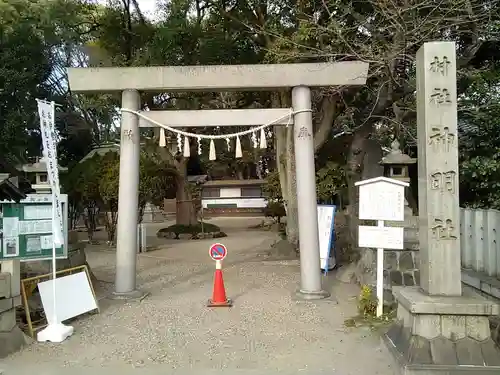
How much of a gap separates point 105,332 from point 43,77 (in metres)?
16.7

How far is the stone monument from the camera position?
491 centimetres

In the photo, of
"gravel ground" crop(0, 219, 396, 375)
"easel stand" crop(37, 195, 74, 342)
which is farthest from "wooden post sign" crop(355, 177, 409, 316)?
"easel stand" crop(37, 195, 74, 342)

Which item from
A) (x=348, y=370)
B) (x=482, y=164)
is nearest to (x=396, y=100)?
(x=482, y=164)

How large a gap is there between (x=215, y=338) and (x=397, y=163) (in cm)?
578

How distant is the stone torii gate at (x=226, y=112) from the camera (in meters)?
8.57

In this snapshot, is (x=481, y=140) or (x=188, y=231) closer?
(x=481, y=140)

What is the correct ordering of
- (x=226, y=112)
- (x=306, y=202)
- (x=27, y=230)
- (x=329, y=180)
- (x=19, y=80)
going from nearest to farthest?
(x=27, y=230)
(x=306, y=202)
(x=226, y=112)
(x=329, y=180)
(x=19, y=80)

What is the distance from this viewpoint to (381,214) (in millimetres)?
7266

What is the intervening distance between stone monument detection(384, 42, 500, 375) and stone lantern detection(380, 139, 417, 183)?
449 centimetres

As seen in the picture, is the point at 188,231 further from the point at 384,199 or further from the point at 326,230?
the point at 384,199

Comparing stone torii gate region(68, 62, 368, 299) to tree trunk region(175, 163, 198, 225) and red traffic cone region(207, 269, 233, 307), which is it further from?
tree trunk region(175, 163, 198, 225)

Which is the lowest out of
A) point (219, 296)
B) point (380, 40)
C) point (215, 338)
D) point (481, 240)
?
point (215, 338)

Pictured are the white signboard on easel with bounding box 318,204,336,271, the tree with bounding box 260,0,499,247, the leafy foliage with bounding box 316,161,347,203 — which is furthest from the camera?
the leafy foliage with bounding box 316,161,347,203

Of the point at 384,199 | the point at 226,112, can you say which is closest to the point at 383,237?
the point at 384,199
